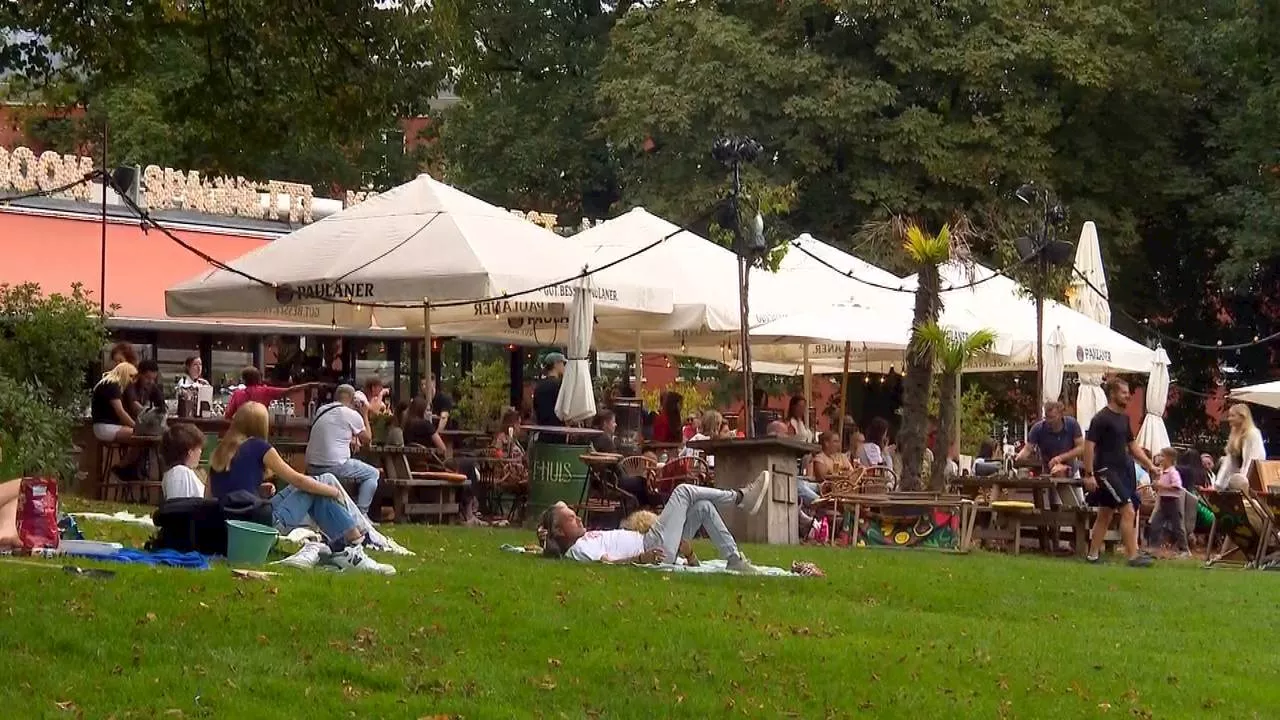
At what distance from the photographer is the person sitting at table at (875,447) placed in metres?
23.2

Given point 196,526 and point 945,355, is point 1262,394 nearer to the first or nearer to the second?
point 945,355

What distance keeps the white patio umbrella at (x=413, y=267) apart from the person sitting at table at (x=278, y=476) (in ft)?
14.8

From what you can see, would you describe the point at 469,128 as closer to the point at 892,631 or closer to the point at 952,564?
the point at 952,564

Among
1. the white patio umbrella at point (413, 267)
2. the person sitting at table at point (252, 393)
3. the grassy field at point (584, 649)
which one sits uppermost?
the white patio umbrella at point (413, 267)

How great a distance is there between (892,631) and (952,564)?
4.27m

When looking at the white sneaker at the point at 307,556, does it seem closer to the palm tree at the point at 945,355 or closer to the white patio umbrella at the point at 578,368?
the white patio umbrella at the point at 578,368

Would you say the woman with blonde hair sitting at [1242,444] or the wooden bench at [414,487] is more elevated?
the woman with blonde hair sitting at [1242,444]

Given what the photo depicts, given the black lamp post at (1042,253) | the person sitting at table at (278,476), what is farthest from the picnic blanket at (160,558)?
the black lamp post at (1042,253)

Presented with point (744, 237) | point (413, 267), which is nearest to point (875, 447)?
point (744, 237)

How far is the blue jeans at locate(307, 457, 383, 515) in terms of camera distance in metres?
16.4

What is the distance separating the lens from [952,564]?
625 inches

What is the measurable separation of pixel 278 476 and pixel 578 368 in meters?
5.91

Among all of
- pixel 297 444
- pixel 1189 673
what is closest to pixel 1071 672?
pixel 1189 673

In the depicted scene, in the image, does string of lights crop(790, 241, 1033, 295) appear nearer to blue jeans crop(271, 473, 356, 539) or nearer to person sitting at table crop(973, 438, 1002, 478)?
person sitting at table crop(973, 438, 1002, 478)
